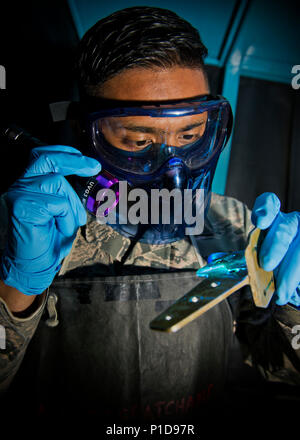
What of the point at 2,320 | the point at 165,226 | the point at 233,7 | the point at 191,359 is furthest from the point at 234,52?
the point at 2,320

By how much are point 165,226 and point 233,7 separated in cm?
144

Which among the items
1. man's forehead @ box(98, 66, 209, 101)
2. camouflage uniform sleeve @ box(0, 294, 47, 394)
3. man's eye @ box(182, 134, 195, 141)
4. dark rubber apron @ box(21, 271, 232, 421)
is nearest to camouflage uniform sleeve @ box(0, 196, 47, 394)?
camouflage uniform sleeve @ box(0, 294, 47, 394)

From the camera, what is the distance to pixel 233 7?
1463 mm

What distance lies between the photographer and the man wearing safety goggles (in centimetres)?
81

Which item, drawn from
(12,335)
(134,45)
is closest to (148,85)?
(134,45)

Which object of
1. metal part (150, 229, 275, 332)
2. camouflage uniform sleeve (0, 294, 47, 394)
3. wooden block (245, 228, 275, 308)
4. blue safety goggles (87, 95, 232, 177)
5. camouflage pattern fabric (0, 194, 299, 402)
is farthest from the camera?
camouflage pattern fabric (0, 194, 299, 402)

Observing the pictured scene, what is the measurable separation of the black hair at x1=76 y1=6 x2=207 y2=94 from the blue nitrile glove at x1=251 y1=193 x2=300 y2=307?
0.69m

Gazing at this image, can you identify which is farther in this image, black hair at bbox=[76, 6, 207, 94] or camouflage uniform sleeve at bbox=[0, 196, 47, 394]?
black hair at bbox=[76, 6, 207, 94]

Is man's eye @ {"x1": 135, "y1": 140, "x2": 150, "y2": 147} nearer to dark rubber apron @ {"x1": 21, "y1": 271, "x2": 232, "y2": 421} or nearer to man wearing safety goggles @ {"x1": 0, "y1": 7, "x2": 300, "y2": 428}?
man wearing safety goggles @ {"x1": 0, "y1": 7, "x2": 300, "y2": 428}

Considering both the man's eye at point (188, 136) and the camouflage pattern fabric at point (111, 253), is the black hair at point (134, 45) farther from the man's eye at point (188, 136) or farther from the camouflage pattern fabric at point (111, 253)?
the camouflage pattern fabric at point (111, 253)

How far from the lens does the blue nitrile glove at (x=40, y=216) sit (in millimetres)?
766

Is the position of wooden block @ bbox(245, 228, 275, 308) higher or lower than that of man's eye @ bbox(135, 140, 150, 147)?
lower

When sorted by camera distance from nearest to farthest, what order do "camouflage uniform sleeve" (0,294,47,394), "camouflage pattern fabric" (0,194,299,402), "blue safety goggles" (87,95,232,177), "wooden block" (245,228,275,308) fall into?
"wooden block" (245,228,275,308), "camouflage uniform sleeve" (0,294,47,394), "blue safety goggles" (87,95,232,177), "camouflage pattern fabric" (0,194,299,402)
